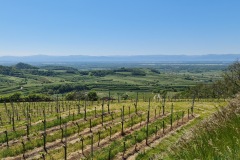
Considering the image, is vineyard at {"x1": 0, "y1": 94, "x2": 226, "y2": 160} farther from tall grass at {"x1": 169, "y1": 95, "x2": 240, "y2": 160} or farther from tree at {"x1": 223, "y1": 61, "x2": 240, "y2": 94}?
tall grass at {"x1": 169, "y1": 95, "x2": 240, "y2": 160}

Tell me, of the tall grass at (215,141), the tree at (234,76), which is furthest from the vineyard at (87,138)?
the tall grass at (215,141)

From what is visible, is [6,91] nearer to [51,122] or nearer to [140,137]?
[51,122]

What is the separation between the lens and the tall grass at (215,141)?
529 centimetres

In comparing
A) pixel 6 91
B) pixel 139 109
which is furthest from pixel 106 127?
pixel 6 91

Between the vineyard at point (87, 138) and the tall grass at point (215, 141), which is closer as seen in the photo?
the tall grass at point (215, 141)

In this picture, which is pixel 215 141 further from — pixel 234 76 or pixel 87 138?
pixel 234 76

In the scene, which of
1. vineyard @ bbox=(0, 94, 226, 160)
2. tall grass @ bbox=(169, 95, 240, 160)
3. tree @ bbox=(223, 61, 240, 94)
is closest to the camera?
tall grass @ bbox=(169, 95, 240, 160)

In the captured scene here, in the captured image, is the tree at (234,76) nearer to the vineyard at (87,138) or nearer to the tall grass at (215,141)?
the vineyard at (87,138)

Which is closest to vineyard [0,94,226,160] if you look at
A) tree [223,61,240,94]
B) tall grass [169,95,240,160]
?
tree [223,61,240,94]

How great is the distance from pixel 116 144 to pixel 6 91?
582ft

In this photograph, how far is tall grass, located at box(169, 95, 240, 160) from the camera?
5.29 metres

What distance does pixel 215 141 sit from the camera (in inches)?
247

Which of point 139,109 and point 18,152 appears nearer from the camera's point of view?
point 18,152

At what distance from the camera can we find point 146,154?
71.8ft
